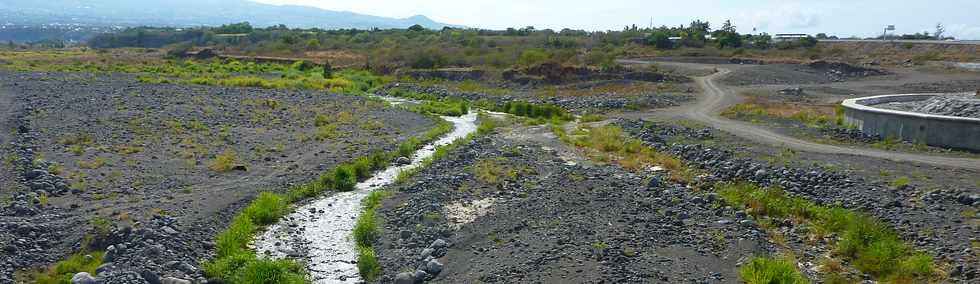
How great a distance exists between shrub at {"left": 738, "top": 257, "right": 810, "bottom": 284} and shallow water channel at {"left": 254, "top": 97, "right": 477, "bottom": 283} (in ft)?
23.1

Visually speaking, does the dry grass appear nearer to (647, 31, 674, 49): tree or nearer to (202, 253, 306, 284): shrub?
(202, 253, 306, 284): shrub

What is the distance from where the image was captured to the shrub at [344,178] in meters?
20.3

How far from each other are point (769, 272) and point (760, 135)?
1594 cm

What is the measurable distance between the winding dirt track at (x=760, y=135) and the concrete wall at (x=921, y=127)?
1.60 meters

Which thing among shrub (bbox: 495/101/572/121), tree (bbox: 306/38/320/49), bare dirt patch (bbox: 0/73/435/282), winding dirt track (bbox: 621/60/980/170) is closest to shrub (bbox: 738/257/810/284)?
bare dirt patch (bbox: 0/73/435/282)

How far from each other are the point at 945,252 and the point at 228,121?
2584 cm

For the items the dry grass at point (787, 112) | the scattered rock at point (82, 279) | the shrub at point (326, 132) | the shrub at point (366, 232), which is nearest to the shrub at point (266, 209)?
the shrub at point (366, 232)

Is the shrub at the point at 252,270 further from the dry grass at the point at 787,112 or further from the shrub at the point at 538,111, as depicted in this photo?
the shrub at the point at 538,111

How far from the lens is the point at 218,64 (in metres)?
72.6

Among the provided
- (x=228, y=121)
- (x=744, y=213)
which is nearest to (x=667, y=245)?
(x=744, y=213)

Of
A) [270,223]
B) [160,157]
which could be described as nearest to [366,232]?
[270,223]

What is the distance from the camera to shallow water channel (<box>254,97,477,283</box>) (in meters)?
14.0

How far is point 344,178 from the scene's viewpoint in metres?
20.8

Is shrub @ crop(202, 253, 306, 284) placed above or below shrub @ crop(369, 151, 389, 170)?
below
